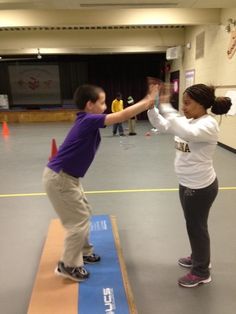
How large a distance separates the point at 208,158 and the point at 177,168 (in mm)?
217

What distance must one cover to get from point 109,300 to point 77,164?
0.88m

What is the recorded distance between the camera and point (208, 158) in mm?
1896

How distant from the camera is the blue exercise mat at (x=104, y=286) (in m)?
1.77

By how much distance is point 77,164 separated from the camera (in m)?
1.90

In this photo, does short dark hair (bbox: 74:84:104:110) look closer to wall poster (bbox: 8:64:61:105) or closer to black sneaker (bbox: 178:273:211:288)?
black sneaker (bbox: 178:273:211:288)

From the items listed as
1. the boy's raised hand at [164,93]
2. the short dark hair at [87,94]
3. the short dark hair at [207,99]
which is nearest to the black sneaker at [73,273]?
the short dark hair at [87,94]

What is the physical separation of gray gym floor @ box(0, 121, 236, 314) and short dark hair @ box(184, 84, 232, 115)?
1.27 metres

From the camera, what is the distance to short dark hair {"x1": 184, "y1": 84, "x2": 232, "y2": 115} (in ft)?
6.06

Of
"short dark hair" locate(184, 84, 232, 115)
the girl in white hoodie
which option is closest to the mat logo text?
the girl in white hoodie

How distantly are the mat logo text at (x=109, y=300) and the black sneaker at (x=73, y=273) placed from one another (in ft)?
0.69

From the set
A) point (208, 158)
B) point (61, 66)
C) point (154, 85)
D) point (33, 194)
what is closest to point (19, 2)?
point (33, 194)

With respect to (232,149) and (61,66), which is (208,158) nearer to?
(232,149)

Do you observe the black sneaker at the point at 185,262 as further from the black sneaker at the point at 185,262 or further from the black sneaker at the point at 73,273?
the black sneaker at the point at 73,273

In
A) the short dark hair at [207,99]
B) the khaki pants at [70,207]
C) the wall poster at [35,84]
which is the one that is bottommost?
the wall poster at [35,84]
